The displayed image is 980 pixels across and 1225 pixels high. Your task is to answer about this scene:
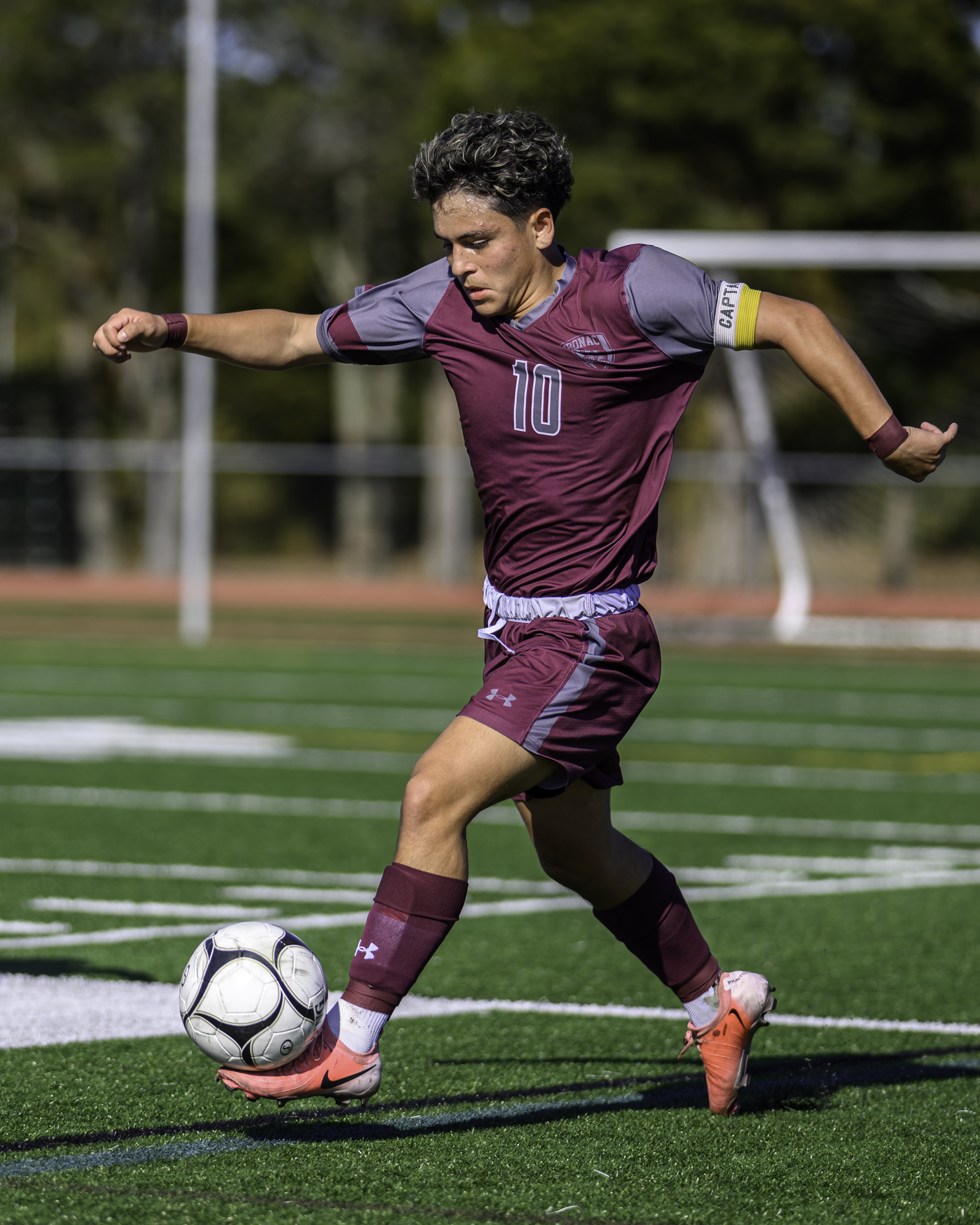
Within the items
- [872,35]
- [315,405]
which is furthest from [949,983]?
[315,405]

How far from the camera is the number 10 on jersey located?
4.10 metres

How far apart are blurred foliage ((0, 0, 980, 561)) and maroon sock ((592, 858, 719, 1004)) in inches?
790

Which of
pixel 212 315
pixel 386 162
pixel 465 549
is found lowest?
pixel 465 549

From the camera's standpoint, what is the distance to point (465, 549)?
32.8 metres

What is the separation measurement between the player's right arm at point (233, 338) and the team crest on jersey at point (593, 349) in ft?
1.78

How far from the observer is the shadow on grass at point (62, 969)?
18.6 feet

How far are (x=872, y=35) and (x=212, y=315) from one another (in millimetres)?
31193

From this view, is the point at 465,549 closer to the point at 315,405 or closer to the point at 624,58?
the point at 624,58

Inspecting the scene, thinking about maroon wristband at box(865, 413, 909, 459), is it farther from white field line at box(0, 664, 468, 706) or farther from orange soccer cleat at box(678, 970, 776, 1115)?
white field line at box(0, 664, 468, 706)

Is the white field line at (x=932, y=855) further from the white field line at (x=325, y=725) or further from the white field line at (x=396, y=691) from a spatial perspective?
the white field line at (x=396, y=691)

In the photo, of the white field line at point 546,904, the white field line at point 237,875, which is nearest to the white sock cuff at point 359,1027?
the white field line at point 546,904

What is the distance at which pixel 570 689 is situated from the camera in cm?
398

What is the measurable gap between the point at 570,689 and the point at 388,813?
5824 mm

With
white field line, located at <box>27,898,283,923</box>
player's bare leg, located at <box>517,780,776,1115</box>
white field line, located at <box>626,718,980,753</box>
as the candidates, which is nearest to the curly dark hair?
player's bare leg, located at <box>517,780,776,1115</box>
